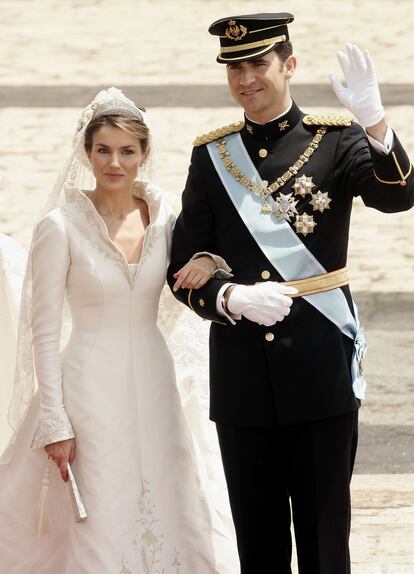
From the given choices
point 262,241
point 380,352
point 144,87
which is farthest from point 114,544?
point 144,87

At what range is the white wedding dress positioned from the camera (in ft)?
12.7

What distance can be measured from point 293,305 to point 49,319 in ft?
2.20

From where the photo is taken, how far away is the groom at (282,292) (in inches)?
143

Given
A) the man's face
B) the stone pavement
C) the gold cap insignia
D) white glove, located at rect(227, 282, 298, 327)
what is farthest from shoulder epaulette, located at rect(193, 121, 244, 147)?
the stone pavement

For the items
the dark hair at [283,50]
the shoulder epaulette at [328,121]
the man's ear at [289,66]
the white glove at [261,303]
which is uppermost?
the dark hair at [283,50]

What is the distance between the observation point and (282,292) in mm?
3598

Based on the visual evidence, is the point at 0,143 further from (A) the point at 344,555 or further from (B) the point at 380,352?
(A) the point at 344,555

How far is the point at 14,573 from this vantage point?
13.3 ft

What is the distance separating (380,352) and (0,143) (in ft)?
13.3

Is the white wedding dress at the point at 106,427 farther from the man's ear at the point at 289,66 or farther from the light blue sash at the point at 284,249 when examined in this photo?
the man's ear at the point at 289,66

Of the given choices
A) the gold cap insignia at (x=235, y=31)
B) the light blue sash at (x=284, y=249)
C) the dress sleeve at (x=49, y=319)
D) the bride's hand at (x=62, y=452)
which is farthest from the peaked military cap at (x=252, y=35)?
the bride's hand at (x=62, y=452)

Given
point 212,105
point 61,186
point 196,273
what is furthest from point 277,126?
point 212,105

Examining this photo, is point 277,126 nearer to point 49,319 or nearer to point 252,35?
point 252,35

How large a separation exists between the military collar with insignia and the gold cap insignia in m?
0.22
